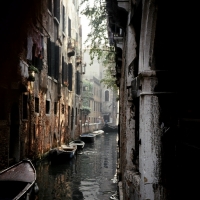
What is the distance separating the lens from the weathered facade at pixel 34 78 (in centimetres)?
806

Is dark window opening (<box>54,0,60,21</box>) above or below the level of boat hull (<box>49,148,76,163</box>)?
above

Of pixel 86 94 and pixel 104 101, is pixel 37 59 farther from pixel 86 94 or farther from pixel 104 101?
pixel 104 101

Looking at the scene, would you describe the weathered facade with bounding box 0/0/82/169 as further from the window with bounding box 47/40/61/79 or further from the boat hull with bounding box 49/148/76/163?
the boat hull with bounding box 49/148/76/163

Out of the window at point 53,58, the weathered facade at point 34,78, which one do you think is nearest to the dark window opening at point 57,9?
the weathered facade at point 34,78

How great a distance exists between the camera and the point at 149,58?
258cm

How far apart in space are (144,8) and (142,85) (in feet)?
2.59

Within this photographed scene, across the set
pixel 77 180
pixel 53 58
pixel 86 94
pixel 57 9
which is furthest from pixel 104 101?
pixel 77 180

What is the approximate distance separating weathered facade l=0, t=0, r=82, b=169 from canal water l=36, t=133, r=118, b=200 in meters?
1.18

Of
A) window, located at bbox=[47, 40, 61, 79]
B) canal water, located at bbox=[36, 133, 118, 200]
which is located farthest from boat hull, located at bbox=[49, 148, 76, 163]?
window, located at bbox=[47, 40, 61, 79]

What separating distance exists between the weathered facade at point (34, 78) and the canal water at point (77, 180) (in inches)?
46.5

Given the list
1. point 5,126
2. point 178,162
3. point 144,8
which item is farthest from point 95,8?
point 178,162

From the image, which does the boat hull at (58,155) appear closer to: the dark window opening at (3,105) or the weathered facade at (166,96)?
the dark window opening at (3,105)

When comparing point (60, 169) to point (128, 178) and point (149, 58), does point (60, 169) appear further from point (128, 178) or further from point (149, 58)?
→ point (149, 58)

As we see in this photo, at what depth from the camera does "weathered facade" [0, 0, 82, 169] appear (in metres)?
8.06
